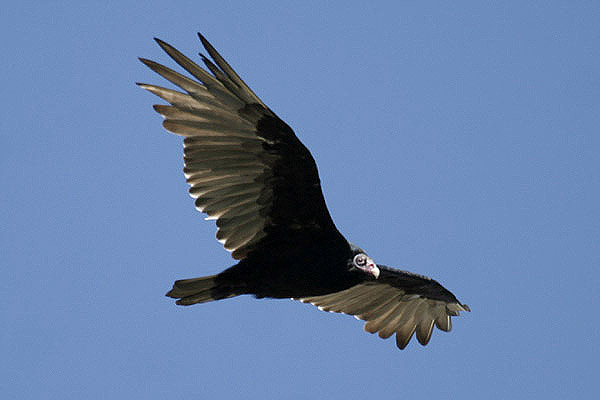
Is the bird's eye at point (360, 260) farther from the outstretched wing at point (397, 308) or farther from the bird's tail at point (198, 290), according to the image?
the outstretched wing at point (397, 308)

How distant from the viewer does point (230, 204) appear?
7.20 meters

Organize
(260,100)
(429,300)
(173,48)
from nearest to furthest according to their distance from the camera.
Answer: (173,48) → (260,100) → (429,300)

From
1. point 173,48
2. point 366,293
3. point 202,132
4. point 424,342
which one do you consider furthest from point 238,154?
point 424,342

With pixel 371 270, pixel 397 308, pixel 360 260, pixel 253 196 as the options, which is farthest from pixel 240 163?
pixel 397 308

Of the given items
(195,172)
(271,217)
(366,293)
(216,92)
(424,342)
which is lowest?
(424,342)

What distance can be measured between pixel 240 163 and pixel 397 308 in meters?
2.71

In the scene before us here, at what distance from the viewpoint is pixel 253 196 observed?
7.19 metres

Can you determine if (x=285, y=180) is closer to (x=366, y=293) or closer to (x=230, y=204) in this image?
(x=230, y=204)

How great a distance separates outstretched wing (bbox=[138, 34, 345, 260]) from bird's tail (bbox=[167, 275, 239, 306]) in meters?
0.30

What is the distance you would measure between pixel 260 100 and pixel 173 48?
82 cm

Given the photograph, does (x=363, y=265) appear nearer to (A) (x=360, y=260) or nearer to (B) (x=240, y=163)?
(A) (x=360, y=260)

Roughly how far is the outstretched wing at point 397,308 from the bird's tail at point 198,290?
5.83ft

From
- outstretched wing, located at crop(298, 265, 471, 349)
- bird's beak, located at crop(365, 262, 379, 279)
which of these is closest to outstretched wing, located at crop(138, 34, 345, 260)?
bird's beak, located at crop(365, 262, 379, 279)

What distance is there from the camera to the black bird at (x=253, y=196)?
694cm
